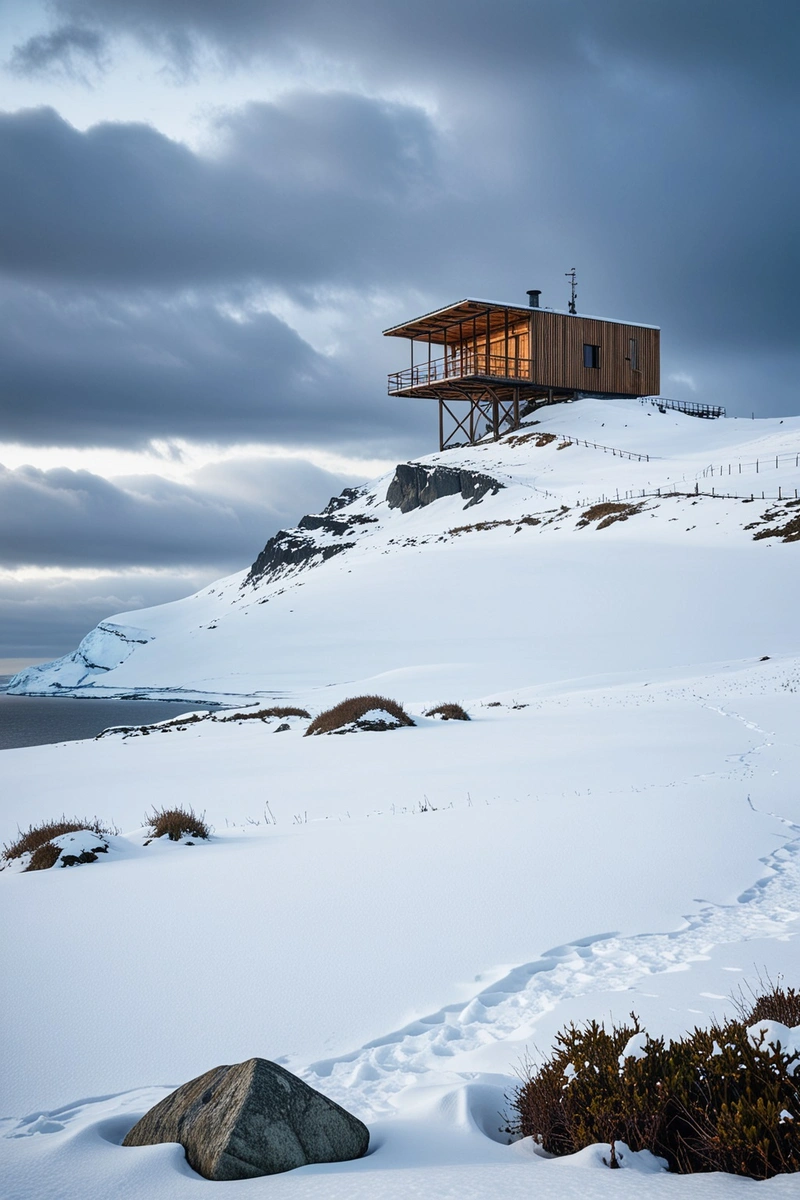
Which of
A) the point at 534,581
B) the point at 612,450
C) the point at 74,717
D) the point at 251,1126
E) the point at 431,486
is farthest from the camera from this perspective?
the point at 431,486

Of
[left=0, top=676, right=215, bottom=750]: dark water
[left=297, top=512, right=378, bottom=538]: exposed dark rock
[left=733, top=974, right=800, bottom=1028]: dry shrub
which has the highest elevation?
[left=297, top=512, right=378, bottom=538]: exposed dark rock

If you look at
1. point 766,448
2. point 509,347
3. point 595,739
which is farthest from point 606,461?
point 595,739

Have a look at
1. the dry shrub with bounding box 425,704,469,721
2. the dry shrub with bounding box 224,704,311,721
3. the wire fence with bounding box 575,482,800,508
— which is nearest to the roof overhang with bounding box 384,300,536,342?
the wire fence with bounding box 575,482,800,508

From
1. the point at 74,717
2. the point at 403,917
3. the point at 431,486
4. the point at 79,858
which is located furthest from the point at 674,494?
the point at 403,917

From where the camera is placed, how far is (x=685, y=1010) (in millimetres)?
4121

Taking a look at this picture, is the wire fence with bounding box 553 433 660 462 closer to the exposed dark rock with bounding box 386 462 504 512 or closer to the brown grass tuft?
the exposed dark rock with bounding box 386 462 504 512

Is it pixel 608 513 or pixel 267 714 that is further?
pixel 608 513

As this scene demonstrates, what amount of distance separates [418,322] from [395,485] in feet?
37.2

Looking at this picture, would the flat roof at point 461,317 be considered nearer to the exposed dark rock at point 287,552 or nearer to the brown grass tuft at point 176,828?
the exposed dark rock at point 287,552

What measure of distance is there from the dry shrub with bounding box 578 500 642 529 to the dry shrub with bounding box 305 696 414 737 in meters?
23.2

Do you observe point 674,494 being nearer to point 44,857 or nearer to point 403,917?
point 44,857

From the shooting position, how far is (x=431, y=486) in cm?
5662

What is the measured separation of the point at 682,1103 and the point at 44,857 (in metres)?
6.65

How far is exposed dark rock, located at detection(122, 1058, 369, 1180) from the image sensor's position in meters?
2.77
